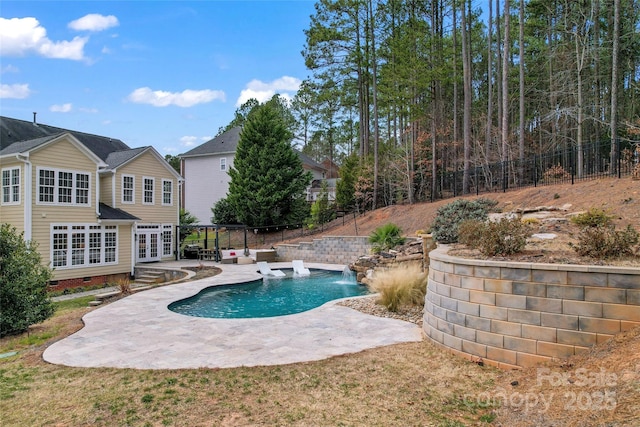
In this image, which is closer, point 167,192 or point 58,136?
point 58,136

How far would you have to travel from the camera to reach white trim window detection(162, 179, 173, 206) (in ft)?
67.3

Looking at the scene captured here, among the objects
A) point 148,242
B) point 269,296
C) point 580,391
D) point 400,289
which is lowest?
point 269,296

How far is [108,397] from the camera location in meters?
3.98

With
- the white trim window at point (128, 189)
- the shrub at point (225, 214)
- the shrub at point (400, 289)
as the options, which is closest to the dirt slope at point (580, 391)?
the shrub at point (400, 289)

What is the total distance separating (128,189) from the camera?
1878cm

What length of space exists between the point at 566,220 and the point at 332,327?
6.83 m

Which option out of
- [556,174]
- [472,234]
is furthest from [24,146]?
[556,174]

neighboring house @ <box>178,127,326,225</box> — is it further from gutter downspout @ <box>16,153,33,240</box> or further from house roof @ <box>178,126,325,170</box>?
gutter downspout @ <box>16,153,33,240</box>

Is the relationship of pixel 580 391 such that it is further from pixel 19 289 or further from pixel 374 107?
pixel 374 107

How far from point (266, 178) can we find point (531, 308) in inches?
794

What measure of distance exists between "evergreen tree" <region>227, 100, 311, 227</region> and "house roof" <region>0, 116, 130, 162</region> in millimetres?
6833

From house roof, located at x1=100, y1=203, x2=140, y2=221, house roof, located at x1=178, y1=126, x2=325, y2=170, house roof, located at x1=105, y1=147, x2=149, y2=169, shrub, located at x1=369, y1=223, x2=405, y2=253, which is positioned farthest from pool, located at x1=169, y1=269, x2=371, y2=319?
house roof, located at x1=178, y1=126, x2=325, y2=170

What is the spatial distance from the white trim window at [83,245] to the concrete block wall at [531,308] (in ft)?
48.6

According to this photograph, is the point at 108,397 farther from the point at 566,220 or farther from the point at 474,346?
the point at 566,220
